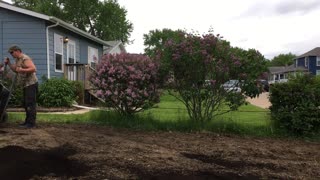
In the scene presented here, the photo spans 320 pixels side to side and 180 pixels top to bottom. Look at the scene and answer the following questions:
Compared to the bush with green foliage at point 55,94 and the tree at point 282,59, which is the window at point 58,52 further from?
the tree at point 282,59

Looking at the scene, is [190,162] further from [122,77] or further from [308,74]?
[308,74]

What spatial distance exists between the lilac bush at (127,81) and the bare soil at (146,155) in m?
1.06

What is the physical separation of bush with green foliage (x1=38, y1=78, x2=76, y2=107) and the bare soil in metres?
6.05

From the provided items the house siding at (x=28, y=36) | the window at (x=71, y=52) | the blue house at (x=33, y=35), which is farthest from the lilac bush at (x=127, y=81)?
the window at (x=71, y=52)

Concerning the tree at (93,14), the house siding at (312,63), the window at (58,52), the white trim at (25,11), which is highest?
the tree at (93,14)

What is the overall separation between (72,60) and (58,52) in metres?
2.26

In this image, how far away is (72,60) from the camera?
20422 millimetres

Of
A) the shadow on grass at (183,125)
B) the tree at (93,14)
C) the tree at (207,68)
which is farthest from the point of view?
the tree at (93,14)

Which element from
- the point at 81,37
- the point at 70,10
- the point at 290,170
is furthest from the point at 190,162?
the point at 70,10

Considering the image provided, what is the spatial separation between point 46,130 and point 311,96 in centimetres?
544

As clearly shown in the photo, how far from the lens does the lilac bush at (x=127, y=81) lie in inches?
394

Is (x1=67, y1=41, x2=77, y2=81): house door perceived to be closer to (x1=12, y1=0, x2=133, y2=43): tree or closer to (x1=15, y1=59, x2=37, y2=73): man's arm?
(x1=15, y1=59, x2=37, y2=73): man's arm

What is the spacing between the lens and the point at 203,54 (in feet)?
30.9

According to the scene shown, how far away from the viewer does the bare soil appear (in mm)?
5629
